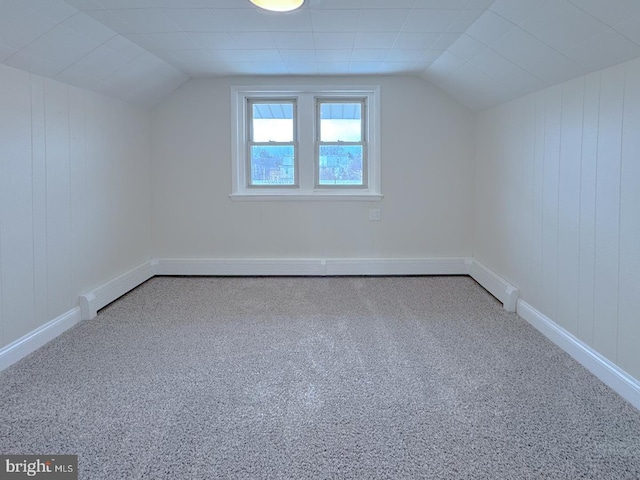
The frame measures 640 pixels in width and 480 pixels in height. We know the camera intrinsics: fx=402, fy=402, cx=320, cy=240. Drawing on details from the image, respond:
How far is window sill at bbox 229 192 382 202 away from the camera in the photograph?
4.43 meters

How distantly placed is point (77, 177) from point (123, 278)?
109 centimetres

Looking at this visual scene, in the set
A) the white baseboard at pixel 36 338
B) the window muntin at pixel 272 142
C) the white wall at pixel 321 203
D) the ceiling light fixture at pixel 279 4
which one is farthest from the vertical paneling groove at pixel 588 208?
the white baseboard at pixel 36 338

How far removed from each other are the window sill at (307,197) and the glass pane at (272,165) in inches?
8.3

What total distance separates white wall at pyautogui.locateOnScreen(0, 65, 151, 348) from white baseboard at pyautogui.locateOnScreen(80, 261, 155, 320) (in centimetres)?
7

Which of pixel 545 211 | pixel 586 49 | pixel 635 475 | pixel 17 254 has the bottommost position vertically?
pixel 635 475

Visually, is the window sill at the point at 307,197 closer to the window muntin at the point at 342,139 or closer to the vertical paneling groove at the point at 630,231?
the window muntin at the point at 342,139

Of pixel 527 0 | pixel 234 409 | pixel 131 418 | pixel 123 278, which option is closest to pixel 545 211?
pixel 527 0

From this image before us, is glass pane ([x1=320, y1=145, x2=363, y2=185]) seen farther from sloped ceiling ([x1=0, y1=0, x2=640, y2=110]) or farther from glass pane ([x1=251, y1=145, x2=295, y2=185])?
sloped ceiling ([x1=0, y1=0, x2=640, y2=110])

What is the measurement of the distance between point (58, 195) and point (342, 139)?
111 inches

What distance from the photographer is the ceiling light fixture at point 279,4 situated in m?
2.31

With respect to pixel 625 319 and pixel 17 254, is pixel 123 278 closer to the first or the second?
pixel 17 254

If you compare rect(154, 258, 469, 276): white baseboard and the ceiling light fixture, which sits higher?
the ceiling light fixture

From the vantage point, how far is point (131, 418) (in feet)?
6.11

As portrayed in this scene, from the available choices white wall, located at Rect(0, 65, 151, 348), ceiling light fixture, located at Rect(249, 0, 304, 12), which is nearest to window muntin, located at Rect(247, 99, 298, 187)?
white wall, located at Rect(0, 65, 151, 348)
